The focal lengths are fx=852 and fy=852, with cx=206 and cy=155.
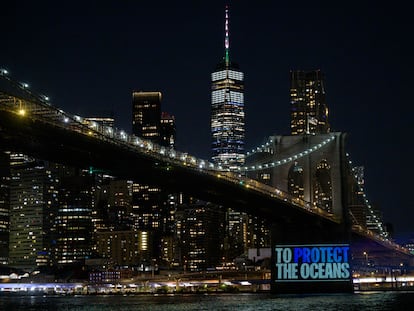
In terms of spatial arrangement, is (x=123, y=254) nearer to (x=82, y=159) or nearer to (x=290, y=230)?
(x=290, y=230)

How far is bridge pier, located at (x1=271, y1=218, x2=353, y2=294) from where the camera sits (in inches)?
2518

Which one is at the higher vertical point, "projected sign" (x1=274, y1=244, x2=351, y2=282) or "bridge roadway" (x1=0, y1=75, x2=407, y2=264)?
"bridge roadway" (x1=0, y1=75, x2=407, y2=264)

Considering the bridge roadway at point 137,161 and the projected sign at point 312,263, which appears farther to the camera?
the projected sign at point 312,263

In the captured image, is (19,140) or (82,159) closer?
(19,140)

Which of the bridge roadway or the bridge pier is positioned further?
the bridge pier

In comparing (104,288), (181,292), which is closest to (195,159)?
(181,292)

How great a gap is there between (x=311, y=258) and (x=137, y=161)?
18.0 m

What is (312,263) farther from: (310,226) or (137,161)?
(137,161)

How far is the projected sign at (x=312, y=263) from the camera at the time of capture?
6397cm

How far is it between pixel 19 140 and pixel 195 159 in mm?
15745

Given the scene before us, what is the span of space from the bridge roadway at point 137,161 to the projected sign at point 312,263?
1.03m

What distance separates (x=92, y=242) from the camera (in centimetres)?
16712

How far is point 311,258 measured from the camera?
64625mm

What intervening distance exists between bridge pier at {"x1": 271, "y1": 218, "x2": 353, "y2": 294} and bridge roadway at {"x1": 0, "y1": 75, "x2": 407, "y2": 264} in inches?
6.0
